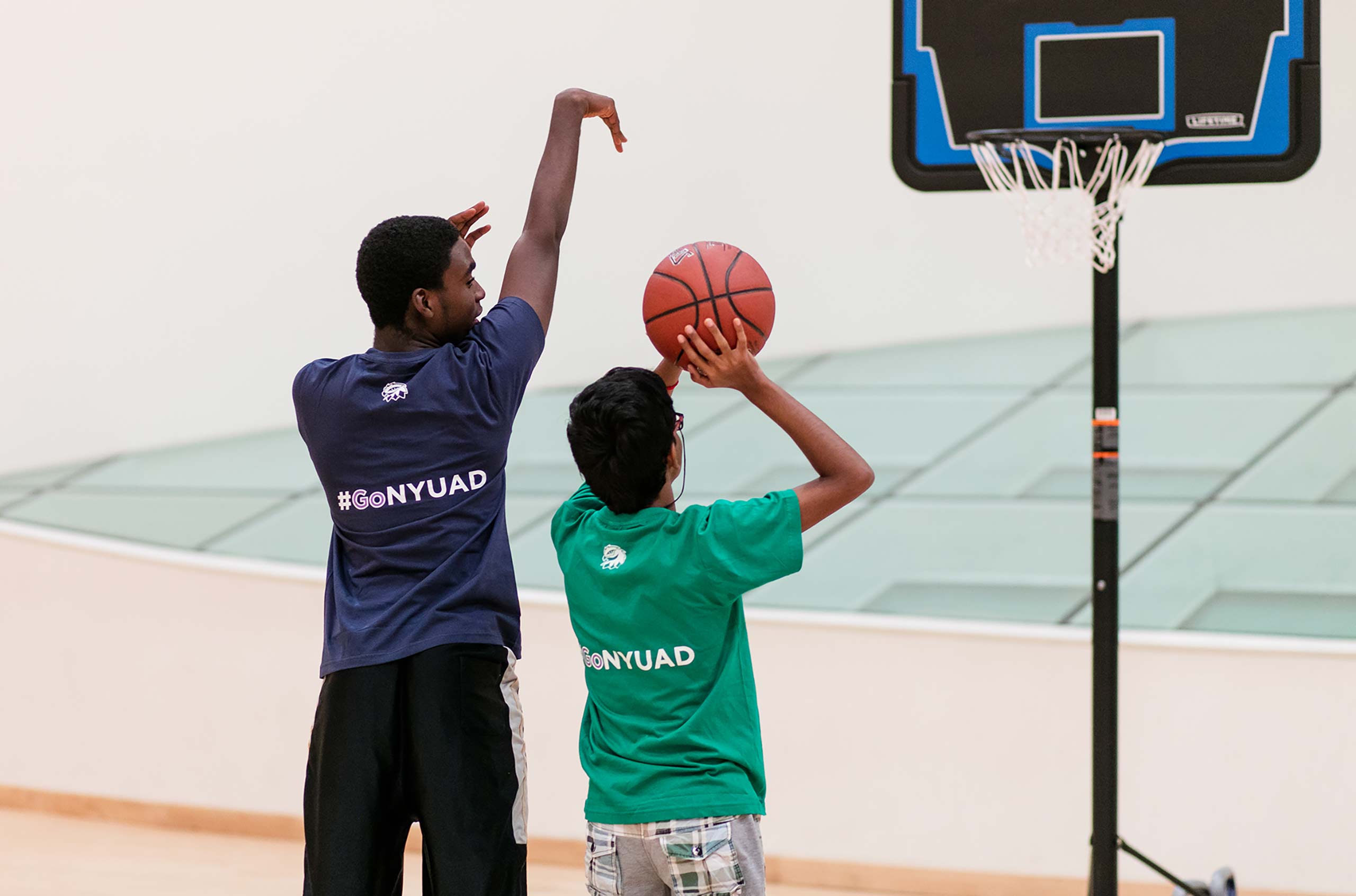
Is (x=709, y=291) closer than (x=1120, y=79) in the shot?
Yes

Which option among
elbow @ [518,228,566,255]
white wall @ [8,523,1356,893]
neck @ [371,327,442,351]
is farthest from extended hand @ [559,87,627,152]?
white wall @ [8,523,1356,893]

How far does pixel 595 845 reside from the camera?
1.95 metres

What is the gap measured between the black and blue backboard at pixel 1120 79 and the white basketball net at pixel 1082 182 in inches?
2.4

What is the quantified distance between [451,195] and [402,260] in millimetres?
4130

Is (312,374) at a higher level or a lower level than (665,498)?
higher

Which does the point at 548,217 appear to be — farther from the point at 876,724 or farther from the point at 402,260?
the point at 876,724

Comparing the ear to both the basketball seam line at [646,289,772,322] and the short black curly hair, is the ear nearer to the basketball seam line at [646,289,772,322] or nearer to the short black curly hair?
the short black curly hair

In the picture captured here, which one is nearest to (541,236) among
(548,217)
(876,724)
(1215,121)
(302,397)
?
(548,217)

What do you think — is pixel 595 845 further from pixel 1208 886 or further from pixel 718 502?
pixel 1208 886

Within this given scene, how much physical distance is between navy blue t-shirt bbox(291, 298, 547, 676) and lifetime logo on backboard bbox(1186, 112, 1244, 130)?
173 cm

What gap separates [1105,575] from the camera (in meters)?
3.09

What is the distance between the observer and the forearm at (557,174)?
88.5 inches

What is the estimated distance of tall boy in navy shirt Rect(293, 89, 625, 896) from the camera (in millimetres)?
1998

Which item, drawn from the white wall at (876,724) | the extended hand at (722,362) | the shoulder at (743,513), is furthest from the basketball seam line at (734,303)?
the white wall at (876,724)
